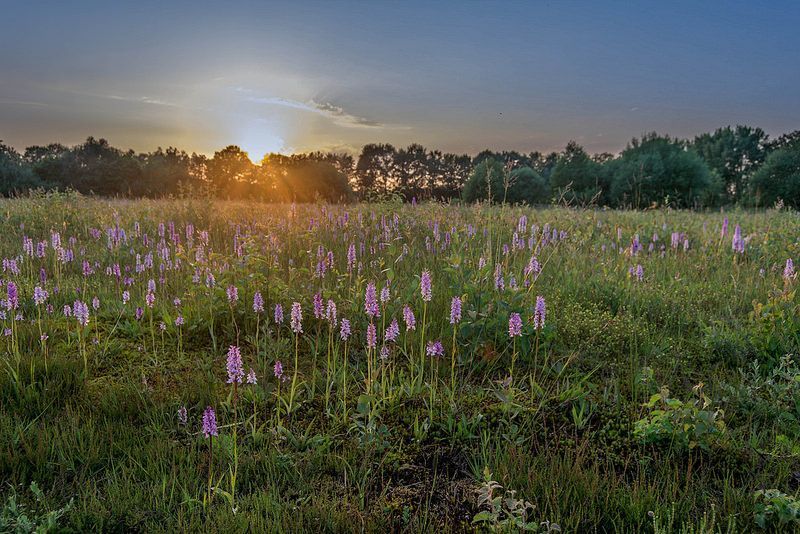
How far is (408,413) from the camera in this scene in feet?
9.26

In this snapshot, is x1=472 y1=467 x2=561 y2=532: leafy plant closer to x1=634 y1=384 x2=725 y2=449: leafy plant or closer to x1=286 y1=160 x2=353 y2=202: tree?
x1=634 y1=384 x2=725 y2=449: leafy plant

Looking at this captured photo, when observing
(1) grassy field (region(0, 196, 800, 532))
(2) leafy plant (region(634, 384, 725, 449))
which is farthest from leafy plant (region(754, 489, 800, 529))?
(2) leafy plant (region(634, 384, 725, 449))

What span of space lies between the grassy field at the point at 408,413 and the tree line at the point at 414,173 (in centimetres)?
2214

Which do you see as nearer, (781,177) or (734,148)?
(781,177)

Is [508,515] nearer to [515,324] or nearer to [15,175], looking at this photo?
[515,324]

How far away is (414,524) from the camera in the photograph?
1961 mm

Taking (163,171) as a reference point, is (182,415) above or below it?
below

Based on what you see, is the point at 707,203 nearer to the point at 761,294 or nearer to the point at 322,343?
the point at 761,294

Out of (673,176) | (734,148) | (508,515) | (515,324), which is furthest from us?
(734,148)

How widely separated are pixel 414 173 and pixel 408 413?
4316 cm

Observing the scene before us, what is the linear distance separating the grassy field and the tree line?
2214cm

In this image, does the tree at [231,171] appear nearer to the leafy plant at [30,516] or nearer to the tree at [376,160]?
the tree at [376,160]

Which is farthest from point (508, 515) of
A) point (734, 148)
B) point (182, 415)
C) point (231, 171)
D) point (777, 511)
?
point (734, 148)

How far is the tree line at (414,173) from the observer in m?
31.3
